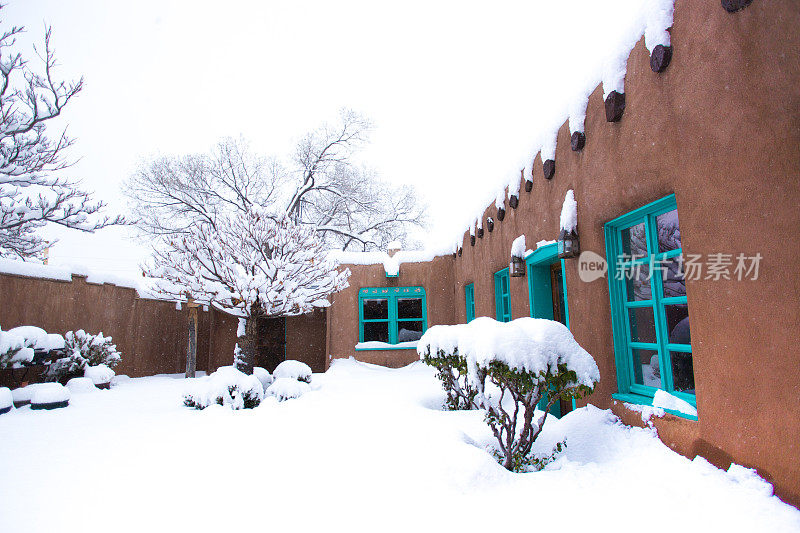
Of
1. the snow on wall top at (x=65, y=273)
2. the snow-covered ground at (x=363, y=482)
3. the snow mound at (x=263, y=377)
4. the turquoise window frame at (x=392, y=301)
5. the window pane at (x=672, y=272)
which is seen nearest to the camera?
the snow-covered ground at (x=363, y=482)

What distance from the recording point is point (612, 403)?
3484mm

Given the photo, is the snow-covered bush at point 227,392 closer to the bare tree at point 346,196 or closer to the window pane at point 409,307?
the window pane at point 409,307

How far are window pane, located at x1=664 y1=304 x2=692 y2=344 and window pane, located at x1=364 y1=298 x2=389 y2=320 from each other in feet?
23.6

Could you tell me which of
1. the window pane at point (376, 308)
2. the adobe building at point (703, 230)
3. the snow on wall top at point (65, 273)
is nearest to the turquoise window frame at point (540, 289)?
the adobe building at point (703, 230)

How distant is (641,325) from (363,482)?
2500mm

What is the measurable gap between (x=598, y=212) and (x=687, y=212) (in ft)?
3.31

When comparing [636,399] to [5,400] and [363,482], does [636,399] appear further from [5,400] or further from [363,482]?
[5,400]

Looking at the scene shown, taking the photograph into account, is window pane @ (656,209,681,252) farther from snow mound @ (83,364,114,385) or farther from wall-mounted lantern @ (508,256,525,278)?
snow mound @ (83,364,114,385)

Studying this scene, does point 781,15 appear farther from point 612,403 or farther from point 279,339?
point 279,339

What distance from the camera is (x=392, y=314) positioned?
10.3 metres

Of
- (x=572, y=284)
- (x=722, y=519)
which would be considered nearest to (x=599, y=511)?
(x=722, y=519)

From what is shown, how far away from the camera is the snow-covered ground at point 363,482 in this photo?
2.21 meters

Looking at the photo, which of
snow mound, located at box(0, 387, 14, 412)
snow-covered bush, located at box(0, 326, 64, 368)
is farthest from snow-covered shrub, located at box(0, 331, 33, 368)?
snow mound, located at box(0, 387, 14, 412)

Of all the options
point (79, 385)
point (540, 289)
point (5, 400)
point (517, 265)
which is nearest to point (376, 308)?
point (517, 265)
